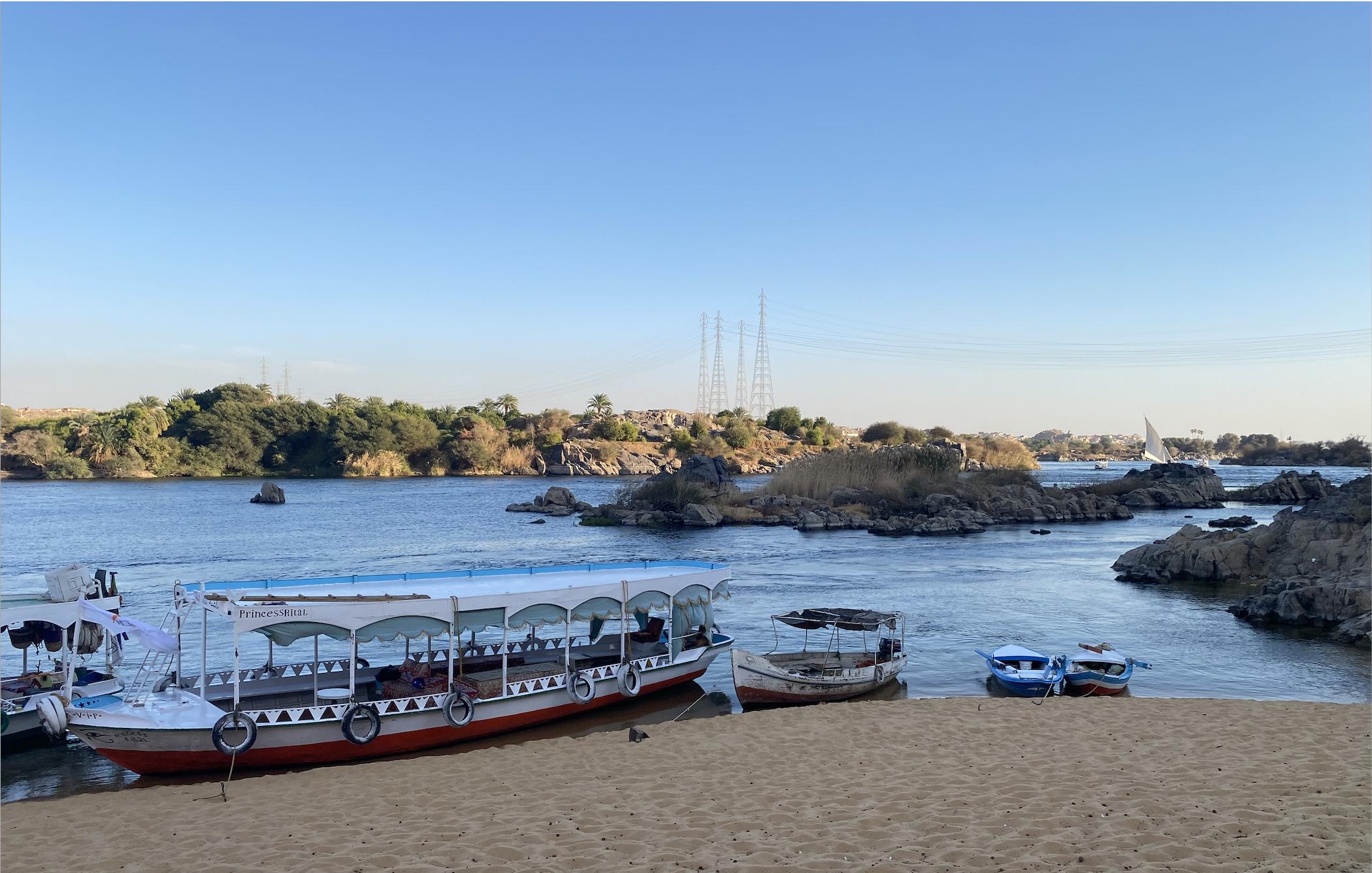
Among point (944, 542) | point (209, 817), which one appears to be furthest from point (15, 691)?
point (944, 542)

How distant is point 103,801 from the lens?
40.9 ft

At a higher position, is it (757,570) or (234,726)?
(234,726)

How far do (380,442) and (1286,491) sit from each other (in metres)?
118

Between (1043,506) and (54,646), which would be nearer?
(54,646)

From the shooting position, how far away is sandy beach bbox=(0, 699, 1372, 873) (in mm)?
8719

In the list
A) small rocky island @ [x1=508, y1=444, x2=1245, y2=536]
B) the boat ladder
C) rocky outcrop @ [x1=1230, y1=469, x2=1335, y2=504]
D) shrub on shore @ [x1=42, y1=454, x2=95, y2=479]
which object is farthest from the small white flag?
shrub on shore @ [x1=42, y1=454, x2=95, y2=479]

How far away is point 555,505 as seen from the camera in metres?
73.1

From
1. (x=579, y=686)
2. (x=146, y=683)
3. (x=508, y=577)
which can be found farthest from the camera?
(x=508, y=577)

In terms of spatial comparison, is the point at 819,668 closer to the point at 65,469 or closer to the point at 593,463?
the point at 593,463

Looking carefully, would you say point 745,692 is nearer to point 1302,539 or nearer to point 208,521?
point 1302,539

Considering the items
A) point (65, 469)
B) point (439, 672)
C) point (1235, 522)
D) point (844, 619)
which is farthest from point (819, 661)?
point (65, 469)

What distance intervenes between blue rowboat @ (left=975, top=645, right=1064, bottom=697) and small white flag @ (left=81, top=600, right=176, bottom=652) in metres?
17.4

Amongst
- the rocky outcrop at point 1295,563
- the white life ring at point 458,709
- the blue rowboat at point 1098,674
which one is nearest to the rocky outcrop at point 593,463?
the rocky outcrop at point 1295,563

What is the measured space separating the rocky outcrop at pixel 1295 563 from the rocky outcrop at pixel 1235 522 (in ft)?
62.2
